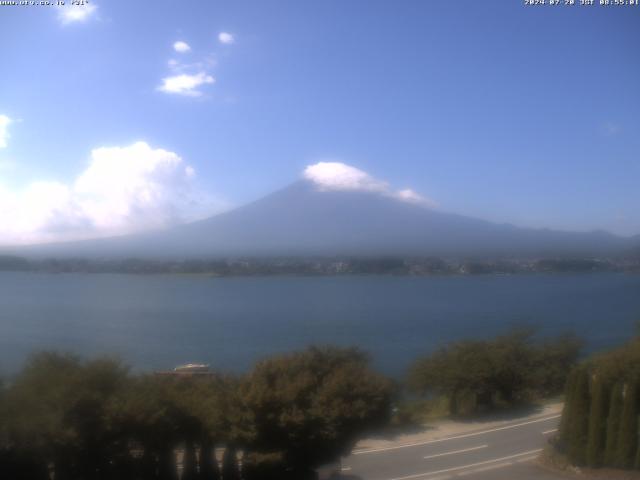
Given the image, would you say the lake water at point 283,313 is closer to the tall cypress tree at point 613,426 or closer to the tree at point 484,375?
the tree at point 484,375

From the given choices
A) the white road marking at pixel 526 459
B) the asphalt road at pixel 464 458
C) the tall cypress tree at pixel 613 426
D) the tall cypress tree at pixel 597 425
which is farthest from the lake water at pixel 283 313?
the tall cypress tree at pixel 613 426

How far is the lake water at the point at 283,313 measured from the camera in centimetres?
1898

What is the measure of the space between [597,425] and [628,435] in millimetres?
368

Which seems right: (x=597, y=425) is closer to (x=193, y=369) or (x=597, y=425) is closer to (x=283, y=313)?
(x=193, y=369)

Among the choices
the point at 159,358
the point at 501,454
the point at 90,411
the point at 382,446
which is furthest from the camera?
the point at 159,358

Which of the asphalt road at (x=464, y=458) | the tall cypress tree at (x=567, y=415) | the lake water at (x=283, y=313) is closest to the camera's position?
the asphalt road at (x=464, y=458)

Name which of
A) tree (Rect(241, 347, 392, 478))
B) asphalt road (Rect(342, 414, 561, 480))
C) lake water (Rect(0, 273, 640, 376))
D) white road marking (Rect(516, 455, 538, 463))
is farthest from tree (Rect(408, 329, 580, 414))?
tree (Rect(241, 347, 392, 478))

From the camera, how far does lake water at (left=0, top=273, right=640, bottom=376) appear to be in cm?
1898

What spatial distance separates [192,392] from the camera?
688cm

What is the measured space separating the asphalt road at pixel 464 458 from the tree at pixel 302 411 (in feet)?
2.35

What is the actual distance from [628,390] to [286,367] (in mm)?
4504

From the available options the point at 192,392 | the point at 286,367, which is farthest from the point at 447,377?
the point at 192,392

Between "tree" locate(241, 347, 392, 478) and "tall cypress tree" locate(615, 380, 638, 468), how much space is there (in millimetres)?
3248

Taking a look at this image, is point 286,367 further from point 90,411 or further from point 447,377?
point 447,377
